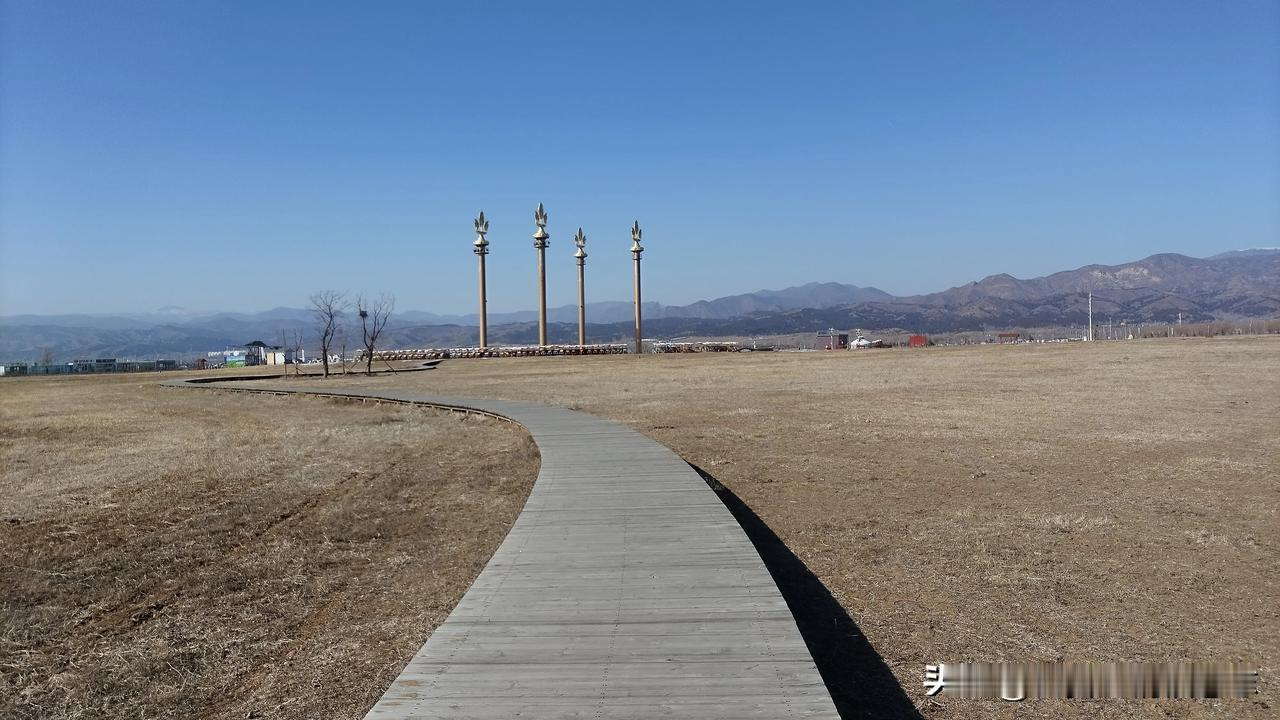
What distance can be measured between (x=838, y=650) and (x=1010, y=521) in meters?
4.85

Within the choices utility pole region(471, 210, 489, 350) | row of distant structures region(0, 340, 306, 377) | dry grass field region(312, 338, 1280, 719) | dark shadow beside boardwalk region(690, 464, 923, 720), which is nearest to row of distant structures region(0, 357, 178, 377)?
row of distant structures region(0, 340, 306, 377)

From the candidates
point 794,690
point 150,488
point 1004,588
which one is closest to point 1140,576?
point 1004,588

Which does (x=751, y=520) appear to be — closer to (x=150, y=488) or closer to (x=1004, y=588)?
(x=1004, y=588)

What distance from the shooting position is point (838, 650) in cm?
651

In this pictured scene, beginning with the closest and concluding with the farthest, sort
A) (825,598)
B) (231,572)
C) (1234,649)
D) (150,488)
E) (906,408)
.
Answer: (1234,649), (825,598), (231,572), (150,488), (906,408)

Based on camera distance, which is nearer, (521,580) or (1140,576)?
(521,580)

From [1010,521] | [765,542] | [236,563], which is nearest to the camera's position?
[236,563]

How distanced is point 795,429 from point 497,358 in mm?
46890

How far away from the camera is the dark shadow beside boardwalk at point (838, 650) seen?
560 centimetres

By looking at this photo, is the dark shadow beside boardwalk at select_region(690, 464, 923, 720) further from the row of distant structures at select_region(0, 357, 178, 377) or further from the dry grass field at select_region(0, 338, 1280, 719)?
the row of distant structures at select_region(0, 357, 178, 377)

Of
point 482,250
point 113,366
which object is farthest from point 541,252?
point 113,366

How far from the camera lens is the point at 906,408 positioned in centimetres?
2300

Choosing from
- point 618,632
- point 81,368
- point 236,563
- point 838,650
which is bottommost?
point 838,650

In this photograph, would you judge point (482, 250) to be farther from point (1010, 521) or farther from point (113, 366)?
point (1010, 521)
